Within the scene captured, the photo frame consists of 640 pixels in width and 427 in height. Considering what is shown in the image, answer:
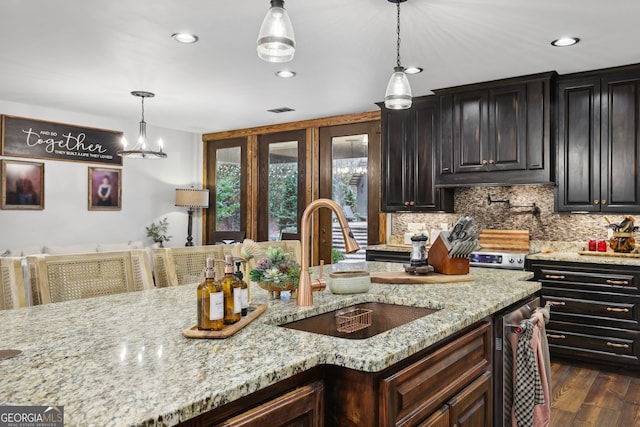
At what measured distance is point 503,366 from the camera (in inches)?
83.0

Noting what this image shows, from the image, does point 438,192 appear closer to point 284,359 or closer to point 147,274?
point 147,274

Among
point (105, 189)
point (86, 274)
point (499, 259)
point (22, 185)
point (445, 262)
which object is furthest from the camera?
point (105, 189)

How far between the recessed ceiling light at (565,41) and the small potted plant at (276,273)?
107 inches

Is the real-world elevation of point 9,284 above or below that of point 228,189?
below

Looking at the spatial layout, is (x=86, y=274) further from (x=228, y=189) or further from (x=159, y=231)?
(x=228, y=189)

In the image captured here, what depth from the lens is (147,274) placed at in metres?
2.53

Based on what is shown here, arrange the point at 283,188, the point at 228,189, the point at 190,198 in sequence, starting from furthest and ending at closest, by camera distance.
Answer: the point at 228,189 < the point at 190,198 < the point at 283,188

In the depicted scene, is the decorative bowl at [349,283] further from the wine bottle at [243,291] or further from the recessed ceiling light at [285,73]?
the recessed ceiling light at [285,73]

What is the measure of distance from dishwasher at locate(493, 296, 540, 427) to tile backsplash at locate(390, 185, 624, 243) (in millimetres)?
2906

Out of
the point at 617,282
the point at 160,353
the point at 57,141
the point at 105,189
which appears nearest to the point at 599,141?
the point at 617,282

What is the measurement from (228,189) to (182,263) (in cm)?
475

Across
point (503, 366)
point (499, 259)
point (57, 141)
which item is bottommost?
point (503, 366)

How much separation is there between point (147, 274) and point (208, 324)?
1252mm

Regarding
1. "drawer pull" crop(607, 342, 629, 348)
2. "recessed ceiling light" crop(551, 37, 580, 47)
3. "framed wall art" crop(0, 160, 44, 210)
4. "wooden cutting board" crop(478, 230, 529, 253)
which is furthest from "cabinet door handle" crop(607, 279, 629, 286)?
"framed wall art" crop(0, 160, 44, 210)
